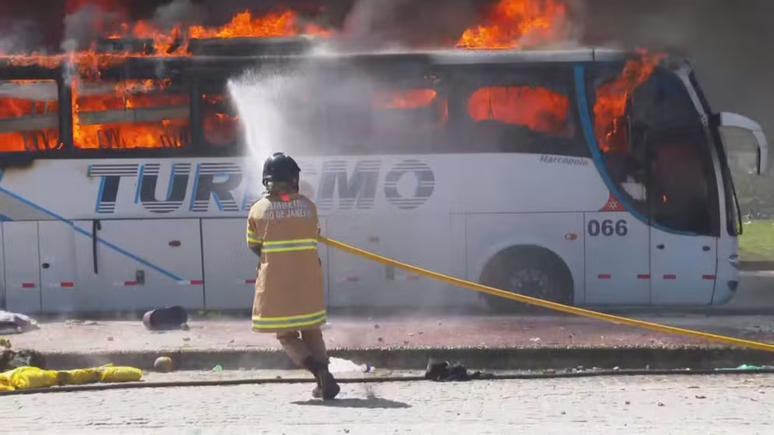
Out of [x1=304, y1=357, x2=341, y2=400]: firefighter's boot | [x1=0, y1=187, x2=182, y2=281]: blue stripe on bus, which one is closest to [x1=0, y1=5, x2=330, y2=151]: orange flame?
[x1=0, y1=187, x2=182, y2=281]: blue stripe on bus

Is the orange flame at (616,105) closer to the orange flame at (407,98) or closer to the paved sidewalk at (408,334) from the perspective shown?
the orange flame at (407,98)

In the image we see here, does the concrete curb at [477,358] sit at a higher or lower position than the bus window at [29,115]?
lower

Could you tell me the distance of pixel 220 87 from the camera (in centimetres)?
1102

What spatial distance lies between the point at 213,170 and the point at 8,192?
7.87ft

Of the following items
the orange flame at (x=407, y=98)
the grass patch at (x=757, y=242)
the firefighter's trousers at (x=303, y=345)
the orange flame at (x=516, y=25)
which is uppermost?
the orange flame at (x=516, y=25)

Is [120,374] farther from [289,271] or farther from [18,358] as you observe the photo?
[289,271]

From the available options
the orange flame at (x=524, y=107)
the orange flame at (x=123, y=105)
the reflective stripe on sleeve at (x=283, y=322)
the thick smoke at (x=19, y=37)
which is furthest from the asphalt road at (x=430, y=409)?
the thick smoke at (x=19, y=37)

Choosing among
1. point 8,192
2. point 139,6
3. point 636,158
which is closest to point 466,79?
point 636,158

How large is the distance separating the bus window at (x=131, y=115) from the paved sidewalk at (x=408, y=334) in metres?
2.08

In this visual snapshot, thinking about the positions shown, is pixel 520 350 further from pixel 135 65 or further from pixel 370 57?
pixel 135 65

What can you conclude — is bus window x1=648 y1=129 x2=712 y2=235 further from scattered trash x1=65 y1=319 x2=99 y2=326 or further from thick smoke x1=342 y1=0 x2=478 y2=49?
scattered trash x1=65 y1=319 x2=99 y2=326

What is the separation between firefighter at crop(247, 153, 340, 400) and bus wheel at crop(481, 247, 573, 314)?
14.8 ft

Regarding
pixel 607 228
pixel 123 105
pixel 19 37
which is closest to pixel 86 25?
pixel 19 37

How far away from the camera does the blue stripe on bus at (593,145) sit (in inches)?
424
